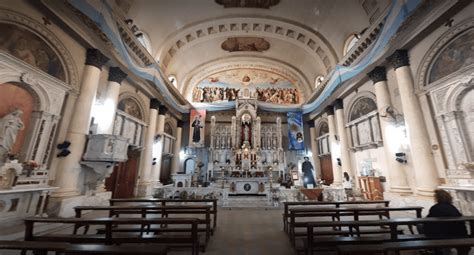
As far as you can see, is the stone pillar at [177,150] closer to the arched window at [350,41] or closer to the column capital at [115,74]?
the column capital at [115,74]

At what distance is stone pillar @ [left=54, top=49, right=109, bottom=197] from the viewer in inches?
225

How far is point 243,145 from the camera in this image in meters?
13.8

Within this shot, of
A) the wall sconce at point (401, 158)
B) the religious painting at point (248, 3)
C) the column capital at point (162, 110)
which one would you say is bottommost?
the wall sconce at point (401, 158)

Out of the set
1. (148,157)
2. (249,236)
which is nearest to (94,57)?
(148,157)

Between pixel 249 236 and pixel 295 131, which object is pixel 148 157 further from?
pixel 295 131

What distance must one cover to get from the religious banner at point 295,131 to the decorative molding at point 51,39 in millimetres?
12672

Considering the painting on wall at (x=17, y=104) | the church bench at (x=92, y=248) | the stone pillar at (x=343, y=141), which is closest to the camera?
the church bench at (x=92, y=248)

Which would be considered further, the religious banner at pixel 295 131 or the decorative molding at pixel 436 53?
the religious banner at pixel 295 131

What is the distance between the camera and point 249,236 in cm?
412

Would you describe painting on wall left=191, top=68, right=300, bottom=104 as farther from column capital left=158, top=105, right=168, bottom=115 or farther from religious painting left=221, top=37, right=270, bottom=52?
column capital left=158, top=105, right=168, bottom=115

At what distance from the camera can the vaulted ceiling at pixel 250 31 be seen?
31.8ft

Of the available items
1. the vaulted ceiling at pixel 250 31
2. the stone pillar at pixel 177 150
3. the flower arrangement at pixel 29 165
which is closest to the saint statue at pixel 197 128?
the stone pillar at pixel 177 150

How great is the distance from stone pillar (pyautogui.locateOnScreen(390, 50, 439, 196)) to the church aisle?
457 cm

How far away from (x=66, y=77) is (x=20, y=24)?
1561mm
